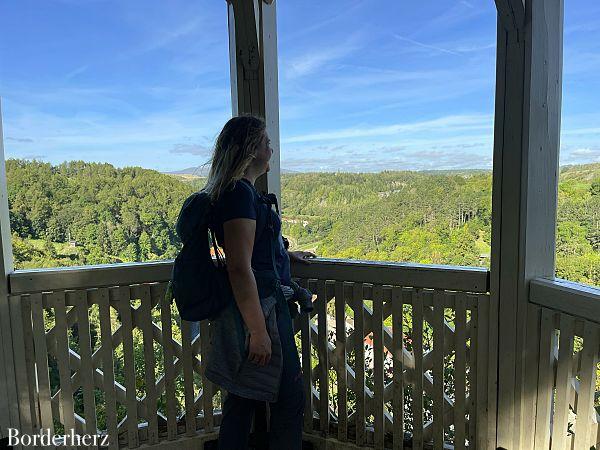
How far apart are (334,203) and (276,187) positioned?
29 centimetres

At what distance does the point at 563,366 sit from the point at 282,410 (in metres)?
1.03

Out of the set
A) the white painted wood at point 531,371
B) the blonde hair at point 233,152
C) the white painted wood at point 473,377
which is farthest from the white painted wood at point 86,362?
the white painted wood at point 531,371

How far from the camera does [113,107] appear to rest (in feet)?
7.14

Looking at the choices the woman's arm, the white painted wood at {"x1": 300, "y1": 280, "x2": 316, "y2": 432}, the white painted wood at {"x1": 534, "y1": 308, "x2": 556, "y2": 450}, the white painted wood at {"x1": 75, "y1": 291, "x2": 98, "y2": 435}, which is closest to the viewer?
the woman's arm

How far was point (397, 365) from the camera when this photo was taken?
2031mm

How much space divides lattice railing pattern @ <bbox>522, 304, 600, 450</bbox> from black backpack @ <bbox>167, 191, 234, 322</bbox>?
46.1 inches

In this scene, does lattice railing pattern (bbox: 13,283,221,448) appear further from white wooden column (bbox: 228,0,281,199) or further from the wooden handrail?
white wooden column (bbox: 228,0,281,199)

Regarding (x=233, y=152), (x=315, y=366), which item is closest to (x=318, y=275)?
(x=315, y=366)

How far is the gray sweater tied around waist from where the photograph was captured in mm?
1566

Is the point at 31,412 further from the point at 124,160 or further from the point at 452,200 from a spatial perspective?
the point at 452,200

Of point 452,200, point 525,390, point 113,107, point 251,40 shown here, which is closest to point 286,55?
point 251,40

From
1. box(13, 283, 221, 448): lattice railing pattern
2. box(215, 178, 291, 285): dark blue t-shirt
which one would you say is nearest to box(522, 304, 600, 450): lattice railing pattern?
box(215, 178, 291, 285): dark blue t-shirt

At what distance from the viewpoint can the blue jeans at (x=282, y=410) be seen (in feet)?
5.41

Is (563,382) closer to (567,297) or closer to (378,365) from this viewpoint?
(567,297)
